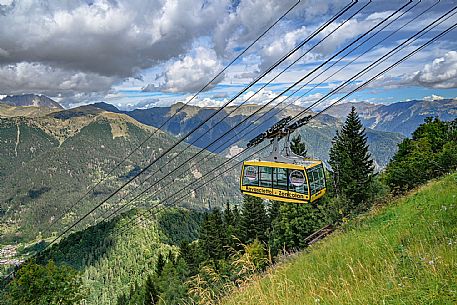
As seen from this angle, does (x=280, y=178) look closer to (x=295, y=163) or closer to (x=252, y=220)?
(x=295, y=163)

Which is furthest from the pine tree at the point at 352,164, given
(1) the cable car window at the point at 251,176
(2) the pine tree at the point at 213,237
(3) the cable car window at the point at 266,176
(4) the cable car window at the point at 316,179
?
(3) the cable car window at the point at 266,176

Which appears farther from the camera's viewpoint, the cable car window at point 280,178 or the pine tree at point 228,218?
the pine tree at point 228,218

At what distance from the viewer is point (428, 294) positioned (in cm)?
354

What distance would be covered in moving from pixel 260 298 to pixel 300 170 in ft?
34.1

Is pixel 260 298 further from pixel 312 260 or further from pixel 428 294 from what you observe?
pixel 312 260

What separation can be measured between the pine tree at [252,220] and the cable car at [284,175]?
114ft

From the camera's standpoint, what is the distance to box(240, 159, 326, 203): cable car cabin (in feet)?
49.5

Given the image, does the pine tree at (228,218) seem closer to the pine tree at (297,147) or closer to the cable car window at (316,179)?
the pine tree at (297,147)

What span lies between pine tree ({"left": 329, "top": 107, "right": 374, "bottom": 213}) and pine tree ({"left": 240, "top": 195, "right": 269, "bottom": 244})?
14029mm

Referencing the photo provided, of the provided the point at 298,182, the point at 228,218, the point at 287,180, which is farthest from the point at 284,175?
the point at 228,218

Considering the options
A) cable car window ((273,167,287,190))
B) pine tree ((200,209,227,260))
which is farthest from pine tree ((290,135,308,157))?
cable car window ((273,167,287,190))

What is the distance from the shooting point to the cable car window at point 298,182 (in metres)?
15.0

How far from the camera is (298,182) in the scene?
15.3m

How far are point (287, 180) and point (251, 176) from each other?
227cm
